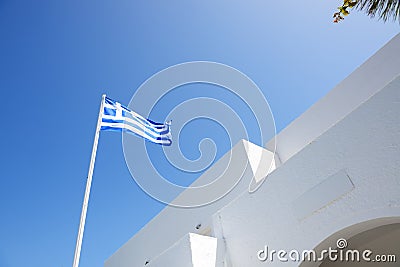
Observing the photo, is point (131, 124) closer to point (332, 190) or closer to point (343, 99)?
point (332, 190)

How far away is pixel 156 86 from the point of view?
231 inches

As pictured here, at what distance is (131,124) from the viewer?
5.84 m

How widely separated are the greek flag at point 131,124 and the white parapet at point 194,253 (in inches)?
98.2

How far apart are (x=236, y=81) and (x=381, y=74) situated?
2.60 meters

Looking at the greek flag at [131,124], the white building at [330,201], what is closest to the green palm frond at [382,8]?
the white building at [330,201]

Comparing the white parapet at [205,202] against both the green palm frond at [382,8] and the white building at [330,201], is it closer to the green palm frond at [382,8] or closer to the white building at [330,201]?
the white building at [330,201]

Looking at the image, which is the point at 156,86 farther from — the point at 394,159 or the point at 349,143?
the point at 394,159

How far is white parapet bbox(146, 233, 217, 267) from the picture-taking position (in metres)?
3.89

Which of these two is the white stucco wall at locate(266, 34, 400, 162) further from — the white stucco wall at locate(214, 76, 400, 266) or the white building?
the white stucco wall at locate(214, 76, 400, 266)

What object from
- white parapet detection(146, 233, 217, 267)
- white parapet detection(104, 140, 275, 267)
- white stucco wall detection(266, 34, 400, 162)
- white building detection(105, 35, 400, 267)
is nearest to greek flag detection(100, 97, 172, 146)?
white parapet detection(104, 140, 275, 267)

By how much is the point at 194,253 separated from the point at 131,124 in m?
2.88

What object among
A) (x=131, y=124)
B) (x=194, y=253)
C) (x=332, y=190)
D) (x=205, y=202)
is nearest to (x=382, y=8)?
(x=332, y=190)

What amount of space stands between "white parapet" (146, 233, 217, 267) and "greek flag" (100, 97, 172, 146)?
A: 2.49 m

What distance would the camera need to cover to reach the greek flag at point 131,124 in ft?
18.6
